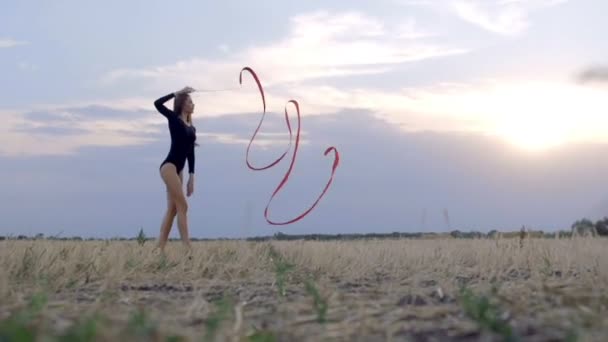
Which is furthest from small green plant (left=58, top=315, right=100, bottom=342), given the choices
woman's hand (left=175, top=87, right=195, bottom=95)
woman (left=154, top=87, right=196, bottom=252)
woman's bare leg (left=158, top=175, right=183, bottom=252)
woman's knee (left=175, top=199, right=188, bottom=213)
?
woman's hand (left=175, top=87, right=195, bottom=95)

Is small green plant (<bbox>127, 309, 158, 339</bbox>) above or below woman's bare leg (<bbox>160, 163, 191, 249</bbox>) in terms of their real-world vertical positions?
below

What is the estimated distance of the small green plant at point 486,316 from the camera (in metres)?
3.69

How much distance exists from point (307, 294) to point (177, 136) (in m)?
5.38

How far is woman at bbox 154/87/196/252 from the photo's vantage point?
10.6m

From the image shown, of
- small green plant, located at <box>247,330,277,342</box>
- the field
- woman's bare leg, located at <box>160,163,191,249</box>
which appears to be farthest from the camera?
woman's bare leg, located at <box>160,163,191,249</box>

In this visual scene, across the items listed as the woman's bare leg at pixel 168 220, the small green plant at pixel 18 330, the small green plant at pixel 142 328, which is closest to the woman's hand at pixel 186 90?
the woman's bare leg at pixel 168 220

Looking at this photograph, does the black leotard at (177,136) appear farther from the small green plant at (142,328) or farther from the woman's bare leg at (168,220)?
the small green plant at (142,328)

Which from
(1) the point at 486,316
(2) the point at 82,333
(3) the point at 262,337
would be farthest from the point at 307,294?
(2) the point at 82,333

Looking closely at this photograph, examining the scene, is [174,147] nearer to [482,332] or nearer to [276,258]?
[276,258]

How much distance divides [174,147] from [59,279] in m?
4.02

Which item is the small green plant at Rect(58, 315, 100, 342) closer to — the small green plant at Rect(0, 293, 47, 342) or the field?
the field

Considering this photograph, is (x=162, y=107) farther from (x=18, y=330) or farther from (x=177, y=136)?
(x=18, y=330)

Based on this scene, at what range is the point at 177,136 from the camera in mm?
10656

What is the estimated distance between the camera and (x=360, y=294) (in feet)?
18.3
